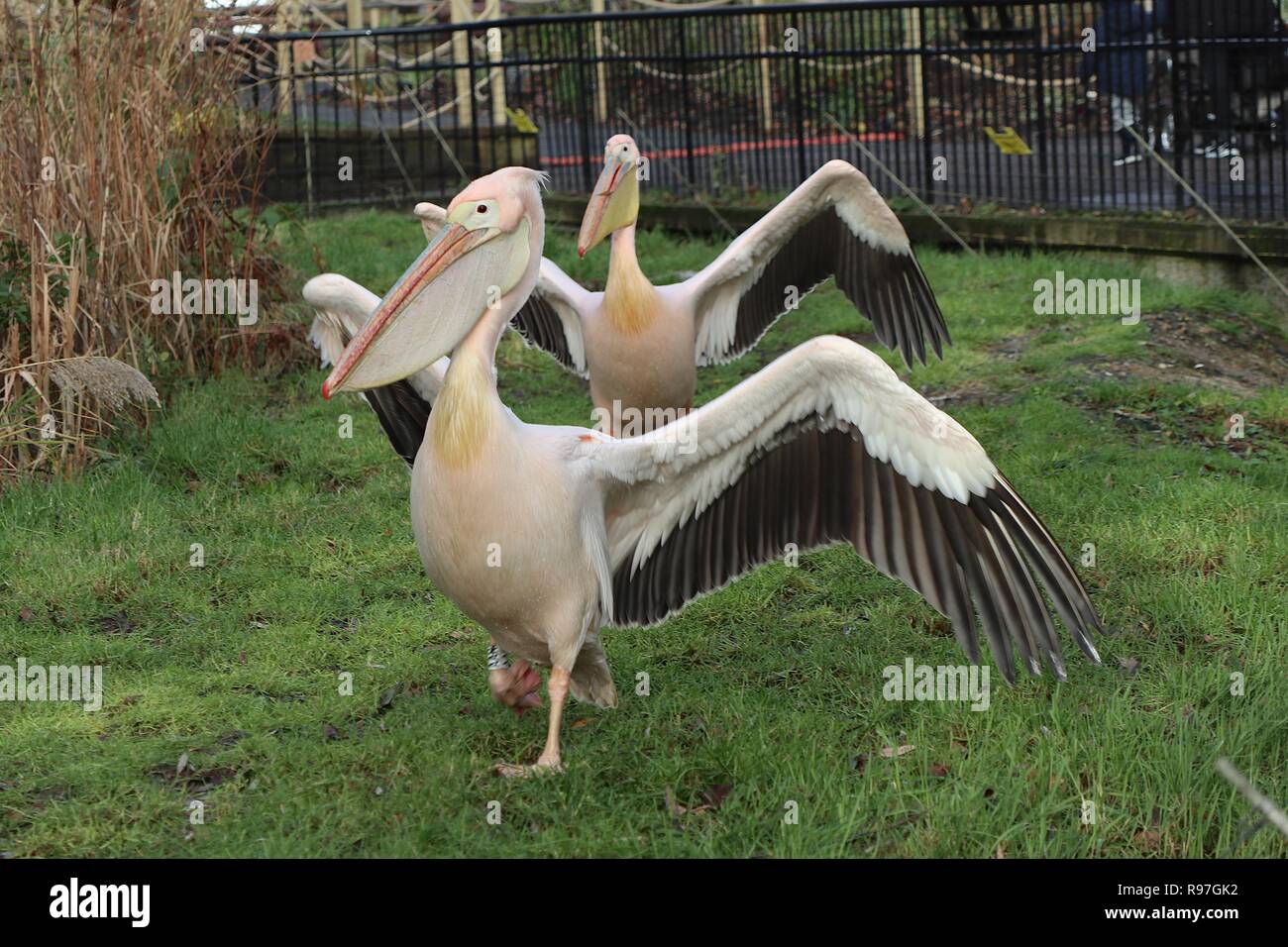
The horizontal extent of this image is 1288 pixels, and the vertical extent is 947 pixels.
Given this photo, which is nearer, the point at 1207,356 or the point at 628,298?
the point at 628,298

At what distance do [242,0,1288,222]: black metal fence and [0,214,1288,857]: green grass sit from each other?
8.93 ft

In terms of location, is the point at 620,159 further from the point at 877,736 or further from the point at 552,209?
the point at 552,209

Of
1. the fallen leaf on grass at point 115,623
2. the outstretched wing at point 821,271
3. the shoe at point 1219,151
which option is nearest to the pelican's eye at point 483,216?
the fallen leaf on grass at point 115,623

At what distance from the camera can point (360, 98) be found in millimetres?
10500

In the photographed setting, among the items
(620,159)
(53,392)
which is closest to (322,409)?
(53,392)

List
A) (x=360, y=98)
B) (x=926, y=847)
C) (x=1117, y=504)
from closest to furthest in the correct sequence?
(x=926, y=847)
(x=1117, y=504)
(x=360, y=98)

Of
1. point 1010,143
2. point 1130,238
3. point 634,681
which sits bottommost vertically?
point 634,681

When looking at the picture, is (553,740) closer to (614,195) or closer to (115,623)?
(115,623)

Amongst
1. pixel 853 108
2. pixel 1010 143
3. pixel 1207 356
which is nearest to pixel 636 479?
pixel 1207 356

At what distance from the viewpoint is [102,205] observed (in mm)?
6395

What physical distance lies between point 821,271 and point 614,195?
1070 millimetres

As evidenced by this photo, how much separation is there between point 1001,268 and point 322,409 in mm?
4308

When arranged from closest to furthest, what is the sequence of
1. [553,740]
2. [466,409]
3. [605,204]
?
[466,409]
[553,740]
[605,204]

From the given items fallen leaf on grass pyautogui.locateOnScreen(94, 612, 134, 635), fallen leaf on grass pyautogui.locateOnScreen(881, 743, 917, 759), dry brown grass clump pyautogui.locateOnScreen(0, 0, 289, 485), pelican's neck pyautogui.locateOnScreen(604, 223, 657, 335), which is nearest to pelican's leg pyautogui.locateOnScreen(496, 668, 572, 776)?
fallen leaf on grass pyautogui.locateOnScreen(881, 743, 917, 759)
